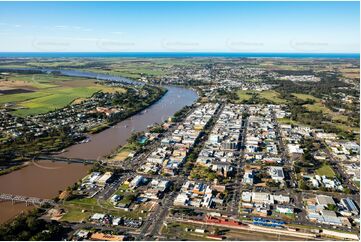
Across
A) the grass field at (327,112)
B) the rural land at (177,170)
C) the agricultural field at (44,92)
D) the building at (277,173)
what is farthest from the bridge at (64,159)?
the grass field at (327,112)

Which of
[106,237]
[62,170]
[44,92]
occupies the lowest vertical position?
[106,237]

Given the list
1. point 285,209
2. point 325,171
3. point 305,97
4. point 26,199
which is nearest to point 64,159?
point 26,199

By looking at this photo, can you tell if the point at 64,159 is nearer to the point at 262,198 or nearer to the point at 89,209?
the point at 89,209

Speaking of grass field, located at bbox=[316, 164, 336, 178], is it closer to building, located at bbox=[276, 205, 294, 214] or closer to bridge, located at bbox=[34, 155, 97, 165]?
building, located at bbox=[276, 205, 294, 214]

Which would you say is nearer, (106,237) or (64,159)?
(106,237)

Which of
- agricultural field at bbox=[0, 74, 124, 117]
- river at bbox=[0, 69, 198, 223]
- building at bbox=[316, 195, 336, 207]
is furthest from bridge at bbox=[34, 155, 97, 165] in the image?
building at bbox=[316, 195, 336, 207]

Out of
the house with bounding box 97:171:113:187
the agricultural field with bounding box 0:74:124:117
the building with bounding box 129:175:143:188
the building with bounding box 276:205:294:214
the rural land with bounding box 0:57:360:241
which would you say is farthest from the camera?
Result: the agricultural field with bounding box 0:74:124:117

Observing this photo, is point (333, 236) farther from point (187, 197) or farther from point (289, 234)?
point (187, 197)

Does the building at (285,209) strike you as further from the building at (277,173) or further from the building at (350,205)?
the building at (277,173)
